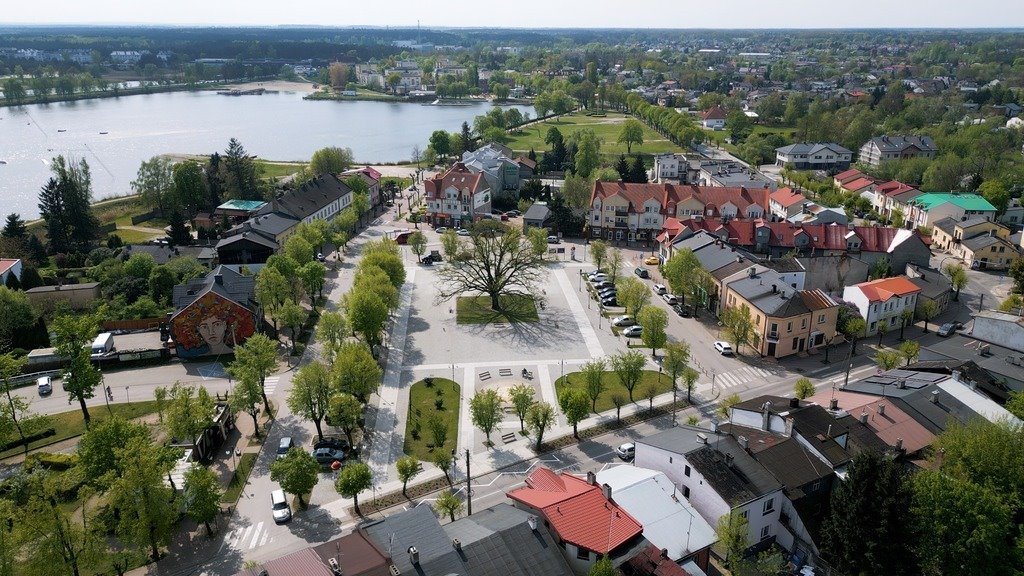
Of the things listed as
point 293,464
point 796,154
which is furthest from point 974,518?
point 796,154

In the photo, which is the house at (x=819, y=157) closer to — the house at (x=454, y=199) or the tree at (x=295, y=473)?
the house at (x=454, y=199)

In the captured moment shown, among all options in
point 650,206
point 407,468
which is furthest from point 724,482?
point 650,206

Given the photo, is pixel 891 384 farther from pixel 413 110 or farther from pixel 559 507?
pixel 413 110

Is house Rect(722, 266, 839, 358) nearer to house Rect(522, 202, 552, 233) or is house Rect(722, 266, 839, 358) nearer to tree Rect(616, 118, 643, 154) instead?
house Rect(522, 202, 552, 233)

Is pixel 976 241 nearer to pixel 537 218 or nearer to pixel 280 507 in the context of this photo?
pixel 537 218

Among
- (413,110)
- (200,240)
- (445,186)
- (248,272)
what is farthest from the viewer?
(413,110)
